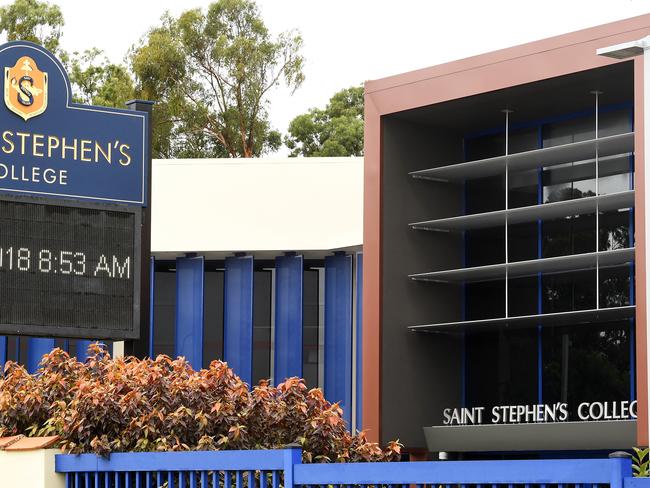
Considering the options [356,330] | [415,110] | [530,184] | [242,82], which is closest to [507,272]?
[530,184]

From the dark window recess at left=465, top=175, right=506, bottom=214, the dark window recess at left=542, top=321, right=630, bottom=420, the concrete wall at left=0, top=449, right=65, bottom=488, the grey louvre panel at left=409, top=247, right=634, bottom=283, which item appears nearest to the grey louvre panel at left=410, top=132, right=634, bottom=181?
the dark window recess at left=465, top=175, right=506, bottom=214

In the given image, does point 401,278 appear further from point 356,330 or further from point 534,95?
point 356,330

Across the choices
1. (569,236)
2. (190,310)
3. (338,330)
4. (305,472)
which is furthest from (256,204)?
(305,472)

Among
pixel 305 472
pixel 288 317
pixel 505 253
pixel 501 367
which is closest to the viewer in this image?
pixel 305 472

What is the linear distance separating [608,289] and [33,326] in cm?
965

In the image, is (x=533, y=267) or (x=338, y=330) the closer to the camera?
(x=533, y=267)

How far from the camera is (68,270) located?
18500mm

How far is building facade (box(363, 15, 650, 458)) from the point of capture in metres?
22.7

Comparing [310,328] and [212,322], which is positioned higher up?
[212,322]

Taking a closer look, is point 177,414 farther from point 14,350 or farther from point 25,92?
point 14,350

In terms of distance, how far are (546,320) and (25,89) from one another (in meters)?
9.18

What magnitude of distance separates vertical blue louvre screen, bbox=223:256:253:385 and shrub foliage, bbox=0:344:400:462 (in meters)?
18.3

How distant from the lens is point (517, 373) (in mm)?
24594

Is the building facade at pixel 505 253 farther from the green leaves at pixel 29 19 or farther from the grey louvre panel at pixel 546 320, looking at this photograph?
the green leaves at pixel 29 19
